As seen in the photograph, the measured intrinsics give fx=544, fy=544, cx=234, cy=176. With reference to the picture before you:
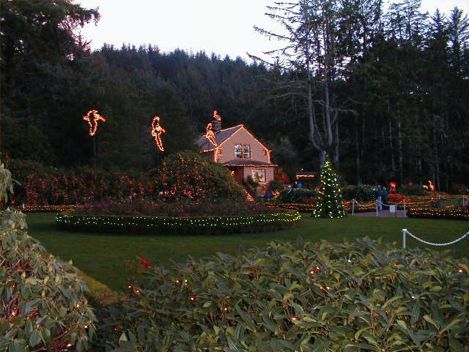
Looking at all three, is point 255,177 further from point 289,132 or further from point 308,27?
point 308,27

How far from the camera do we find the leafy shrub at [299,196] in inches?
1157

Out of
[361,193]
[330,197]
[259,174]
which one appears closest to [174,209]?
[330,197]

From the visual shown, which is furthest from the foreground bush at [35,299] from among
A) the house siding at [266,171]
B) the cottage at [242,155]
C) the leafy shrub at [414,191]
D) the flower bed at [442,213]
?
the house siding at [266,171]

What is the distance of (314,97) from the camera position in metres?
46.2

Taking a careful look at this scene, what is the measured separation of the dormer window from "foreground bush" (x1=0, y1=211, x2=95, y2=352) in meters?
48.1

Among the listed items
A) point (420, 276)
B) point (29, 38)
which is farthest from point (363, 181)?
point (420, 276)

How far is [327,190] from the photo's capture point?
73.7 ft

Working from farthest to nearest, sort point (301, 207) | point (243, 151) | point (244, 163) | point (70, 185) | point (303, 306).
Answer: point (243, 151) < point (244, 163) < point (301, 207) < point (70, 185) < point (303, 306)

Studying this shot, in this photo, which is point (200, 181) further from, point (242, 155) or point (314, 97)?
point (242, 155)

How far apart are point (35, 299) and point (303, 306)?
1.29 meters

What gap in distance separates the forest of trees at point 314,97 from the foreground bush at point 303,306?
3022cm

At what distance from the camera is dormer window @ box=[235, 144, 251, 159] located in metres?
51.1

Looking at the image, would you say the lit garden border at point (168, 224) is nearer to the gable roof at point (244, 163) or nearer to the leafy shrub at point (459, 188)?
the leafy shrub at point (459, 188)

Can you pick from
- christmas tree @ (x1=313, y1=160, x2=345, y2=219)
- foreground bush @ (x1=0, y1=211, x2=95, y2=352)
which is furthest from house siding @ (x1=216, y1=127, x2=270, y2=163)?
foreground bush @ (x1=0, y1=211, x2=95, y2=352)
